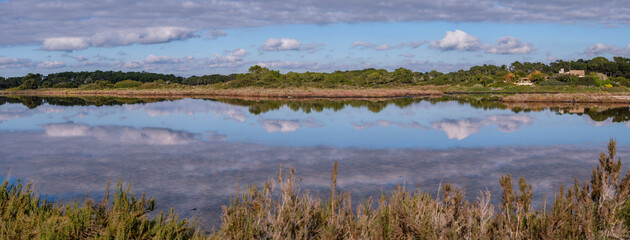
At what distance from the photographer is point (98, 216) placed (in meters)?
7.93

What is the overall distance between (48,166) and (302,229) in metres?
11.7

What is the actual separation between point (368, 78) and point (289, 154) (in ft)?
393

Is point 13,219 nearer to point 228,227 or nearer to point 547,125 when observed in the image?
point 228,227

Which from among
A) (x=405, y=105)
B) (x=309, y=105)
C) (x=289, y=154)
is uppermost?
(x=309, y=105)

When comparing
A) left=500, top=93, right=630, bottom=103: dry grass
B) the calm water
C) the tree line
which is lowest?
the calm water

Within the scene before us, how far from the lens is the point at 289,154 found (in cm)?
1797

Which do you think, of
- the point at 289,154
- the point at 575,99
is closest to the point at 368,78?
the point at 575,99

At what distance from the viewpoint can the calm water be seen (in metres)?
12.9

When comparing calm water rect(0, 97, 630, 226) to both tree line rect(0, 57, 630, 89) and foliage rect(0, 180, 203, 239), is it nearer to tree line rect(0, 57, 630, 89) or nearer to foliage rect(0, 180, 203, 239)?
foliage rect(0, 180, 203, 239)

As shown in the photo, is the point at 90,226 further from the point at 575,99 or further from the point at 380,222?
the point at 575,99

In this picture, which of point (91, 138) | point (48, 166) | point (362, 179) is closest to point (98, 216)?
point (362, 179)

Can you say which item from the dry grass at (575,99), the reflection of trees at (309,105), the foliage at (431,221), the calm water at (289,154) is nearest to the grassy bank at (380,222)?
the foliage at (431,221)

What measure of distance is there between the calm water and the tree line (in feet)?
218

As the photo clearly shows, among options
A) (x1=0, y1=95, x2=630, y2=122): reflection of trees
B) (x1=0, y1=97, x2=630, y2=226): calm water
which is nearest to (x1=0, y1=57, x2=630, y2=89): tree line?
(x1=0, y1=95, x2=630, y2=122): reflection of trees
